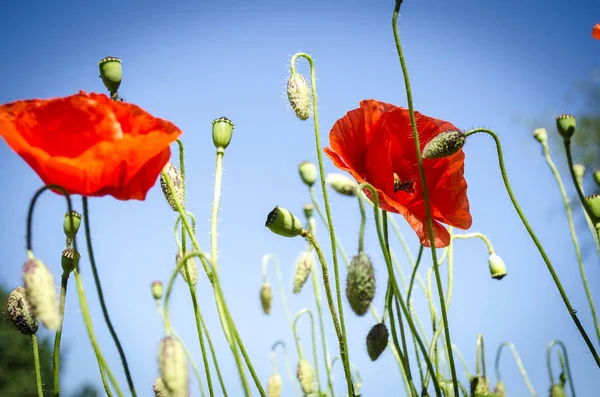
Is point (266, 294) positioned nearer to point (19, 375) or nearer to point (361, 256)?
point (361, 256)

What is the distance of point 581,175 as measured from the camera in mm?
2354

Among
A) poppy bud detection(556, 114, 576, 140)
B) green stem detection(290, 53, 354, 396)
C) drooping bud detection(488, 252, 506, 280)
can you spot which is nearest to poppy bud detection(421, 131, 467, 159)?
green stem detection(290, 53, 354, 396)

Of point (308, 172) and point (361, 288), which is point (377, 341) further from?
point (308, 172)

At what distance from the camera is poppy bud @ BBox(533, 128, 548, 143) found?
205 centimetres

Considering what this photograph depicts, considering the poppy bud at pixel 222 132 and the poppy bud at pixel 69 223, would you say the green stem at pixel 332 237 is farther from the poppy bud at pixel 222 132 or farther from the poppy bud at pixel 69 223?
the poppy bud at pixel 69 223

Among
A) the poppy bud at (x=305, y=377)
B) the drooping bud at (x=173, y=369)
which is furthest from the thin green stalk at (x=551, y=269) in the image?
the poppy bud at (x=305, y=377)

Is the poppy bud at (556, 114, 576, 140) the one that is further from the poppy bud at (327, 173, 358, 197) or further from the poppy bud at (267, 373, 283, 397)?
the poppy bud at (267, 373, 283, 397)

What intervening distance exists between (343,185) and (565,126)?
0.59 meters

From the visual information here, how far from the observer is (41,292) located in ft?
2.78

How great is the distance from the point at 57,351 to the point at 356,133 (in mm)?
853

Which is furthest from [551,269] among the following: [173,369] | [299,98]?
[173,369]

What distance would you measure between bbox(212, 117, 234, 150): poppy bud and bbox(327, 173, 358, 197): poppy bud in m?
0.38

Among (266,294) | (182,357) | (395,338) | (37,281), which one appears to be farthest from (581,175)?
(37,281)

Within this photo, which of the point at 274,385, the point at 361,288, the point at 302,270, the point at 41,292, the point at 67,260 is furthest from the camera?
the point at 274,385
